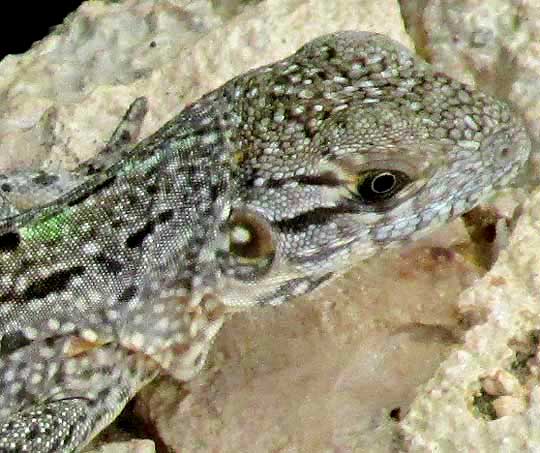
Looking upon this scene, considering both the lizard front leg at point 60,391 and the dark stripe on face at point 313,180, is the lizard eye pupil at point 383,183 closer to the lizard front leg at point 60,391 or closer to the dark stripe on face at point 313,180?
the dark stripe on face at point 313,180

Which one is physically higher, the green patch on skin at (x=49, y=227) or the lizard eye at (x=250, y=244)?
the green patch on skin at (x=49, y=227)

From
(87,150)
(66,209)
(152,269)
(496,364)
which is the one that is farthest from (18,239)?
(496,364)

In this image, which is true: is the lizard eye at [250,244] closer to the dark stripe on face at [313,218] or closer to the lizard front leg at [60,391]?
the dark stripe on face at [313,218]

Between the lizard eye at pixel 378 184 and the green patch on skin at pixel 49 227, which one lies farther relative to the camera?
the green patch on skin at pixel 49 227

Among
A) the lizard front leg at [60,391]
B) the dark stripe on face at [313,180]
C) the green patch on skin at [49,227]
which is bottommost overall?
the lizard front leg at [60,391]

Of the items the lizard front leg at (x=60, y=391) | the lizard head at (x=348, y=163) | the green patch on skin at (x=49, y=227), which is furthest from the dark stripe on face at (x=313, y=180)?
the lizard front leg at (x=60, y=391)

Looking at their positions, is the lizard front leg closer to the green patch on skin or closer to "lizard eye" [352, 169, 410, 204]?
the green patch on skin

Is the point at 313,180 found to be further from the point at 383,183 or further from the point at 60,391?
the point at 60,391

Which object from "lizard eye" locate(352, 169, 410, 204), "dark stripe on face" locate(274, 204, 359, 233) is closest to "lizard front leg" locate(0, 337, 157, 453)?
"dark stripe on face" locate(274, 204, 359, 233)

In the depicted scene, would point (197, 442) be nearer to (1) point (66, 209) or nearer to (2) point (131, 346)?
(2) point (131, 346)
